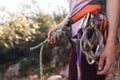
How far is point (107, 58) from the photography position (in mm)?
1659

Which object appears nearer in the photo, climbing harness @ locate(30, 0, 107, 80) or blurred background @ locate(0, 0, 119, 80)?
climbing harness @ locate(30, 0, 107, 80)

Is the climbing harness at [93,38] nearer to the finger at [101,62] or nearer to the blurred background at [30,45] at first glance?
the finger at [101,62]

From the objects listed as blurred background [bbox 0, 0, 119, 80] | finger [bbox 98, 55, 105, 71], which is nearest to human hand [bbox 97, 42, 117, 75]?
finger [bbox 98, 55, 105, 71]

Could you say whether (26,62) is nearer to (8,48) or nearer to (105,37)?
(8,48)

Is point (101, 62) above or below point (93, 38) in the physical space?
below

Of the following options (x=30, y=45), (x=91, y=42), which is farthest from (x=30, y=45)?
(x=91, y=42)

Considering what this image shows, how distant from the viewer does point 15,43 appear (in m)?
12.9

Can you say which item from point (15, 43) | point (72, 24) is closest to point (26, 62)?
point (15, 43)

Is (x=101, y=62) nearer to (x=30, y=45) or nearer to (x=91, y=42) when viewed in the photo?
(x=91, y=42)

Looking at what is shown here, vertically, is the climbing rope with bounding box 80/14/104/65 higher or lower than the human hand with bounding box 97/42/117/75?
higher

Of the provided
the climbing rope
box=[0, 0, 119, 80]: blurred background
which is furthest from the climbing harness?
box=[0, 0, 119, 80]: blurred background

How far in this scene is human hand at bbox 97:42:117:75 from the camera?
1655 millimetres

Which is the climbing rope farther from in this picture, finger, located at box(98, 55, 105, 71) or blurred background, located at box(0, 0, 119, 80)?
blurred background, located at box(0, 0, 119, 80)

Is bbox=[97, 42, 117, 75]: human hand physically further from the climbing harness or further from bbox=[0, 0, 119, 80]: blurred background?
Answer: bbox=[0, 0, 119, 80]: blurred background
